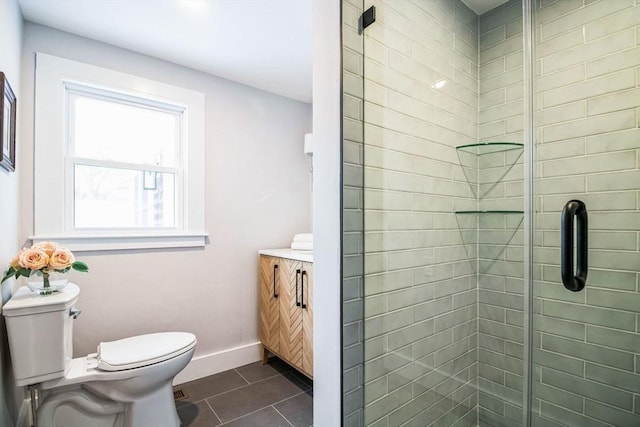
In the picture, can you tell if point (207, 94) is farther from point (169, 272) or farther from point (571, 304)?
point (571, 304)

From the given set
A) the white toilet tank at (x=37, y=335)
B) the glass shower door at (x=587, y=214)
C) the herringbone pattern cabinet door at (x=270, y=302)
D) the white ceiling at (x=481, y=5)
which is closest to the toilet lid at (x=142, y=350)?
the white toilet tank at (x=37, y=335)

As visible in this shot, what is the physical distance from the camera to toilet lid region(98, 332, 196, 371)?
1.45 meters

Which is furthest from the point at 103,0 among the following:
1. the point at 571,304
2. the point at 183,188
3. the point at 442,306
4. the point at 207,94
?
the point at 571,304

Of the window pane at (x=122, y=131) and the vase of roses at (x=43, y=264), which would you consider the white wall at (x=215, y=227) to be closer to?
the window pane at (x=122, y=131)

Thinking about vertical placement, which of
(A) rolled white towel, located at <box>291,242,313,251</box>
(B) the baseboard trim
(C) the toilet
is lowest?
(B) the baseboard trim

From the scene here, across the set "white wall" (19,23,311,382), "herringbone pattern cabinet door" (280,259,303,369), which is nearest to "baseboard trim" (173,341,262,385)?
"white wall" (19,23,311,382)

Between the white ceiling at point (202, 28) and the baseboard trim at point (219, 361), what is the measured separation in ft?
7.15

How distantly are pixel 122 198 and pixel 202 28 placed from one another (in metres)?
1.25

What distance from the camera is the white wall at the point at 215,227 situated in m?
1.85

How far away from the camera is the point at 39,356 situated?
1.31m

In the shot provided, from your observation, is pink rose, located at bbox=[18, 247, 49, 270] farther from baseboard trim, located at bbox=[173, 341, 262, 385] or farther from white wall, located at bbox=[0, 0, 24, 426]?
baseboard trim, located at bbox=[173, 341, 262, 385]

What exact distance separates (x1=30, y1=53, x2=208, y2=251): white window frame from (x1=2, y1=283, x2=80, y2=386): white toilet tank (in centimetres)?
53

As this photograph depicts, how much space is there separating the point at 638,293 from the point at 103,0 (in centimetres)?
272

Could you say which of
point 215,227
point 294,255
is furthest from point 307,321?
point 215,227
